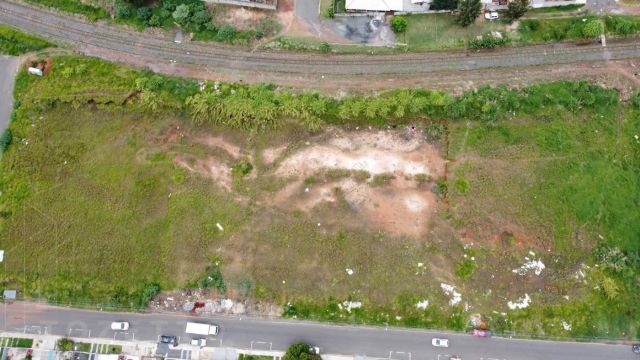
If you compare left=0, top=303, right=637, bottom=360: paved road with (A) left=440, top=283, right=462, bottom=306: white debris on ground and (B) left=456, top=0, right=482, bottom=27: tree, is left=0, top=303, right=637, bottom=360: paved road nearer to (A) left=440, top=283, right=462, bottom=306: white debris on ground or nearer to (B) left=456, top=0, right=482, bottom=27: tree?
(A) left=440, top=283, right=462, bottom=306: white debris on ground

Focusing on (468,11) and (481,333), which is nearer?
(481,333)

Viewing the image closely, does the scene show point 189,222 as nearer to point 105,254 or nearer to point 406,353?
point 105,254

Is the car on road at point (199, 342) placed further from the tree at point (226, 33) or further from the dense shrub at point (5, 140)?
the tree at point (226, 33)

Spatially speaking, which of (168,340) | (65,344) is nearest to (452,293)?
(168,340)

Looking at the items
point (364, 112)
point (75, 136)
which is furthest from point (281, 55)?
point (75, 136)

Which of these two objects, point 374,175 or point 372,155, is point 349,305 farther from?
point 372,155

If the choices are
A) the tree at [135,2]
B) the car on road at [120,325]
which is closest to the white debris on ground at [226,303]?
the car on road at [120,325]
